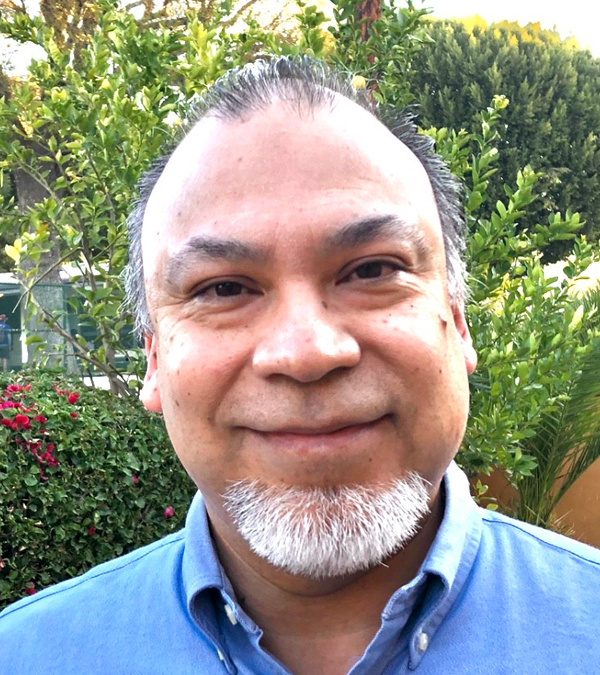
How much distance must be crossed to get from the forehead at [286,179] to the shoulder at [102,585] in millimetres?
641

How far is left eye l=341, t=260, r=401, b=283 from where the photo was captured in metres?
1.38

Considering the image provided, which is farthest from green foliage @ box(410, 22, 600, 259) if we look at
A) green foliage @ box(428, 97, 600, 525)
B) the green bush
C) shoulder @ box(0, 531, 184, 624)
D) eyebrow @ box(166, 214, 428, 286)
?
shoulder @ box(0, 531, 184, 624)

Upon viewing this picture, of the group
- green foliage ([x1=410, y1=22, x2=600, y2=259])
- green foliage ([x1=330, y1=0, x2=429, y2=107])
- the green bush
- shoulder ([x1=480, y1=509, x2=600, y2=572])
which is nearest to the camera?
shoulder ([x1=480, y1=509, x2=600, y2=572])

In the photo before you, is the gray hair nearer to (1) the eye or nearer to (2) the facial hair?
(1) the eye

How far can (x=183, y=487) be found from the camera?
3840mm

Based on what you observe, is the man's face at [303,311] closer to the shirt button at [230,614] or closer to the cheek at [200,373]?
the cheek at [200,373]

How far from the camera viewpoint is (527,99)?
29.0 feet

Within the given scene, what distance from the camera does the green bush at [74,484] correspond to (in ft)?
10.5

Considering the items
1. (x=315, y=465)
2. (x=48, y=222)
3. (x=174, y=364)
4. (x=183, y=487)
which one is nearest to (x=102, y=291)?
(x=48, y=222)

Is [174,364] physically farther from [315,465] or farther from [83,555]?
[83,555]

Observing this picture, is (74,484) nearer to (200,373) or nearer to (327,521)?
(200,373)

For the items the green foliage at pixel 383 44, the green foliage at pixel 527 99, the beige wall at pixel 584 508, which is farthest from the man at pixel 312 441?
the green foliage at pixel 527 99

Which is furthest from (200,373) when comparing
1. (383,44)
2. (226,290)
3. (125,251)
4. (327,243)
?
(383,44)

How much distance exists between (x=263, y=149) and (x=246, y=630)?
92 centimetres
